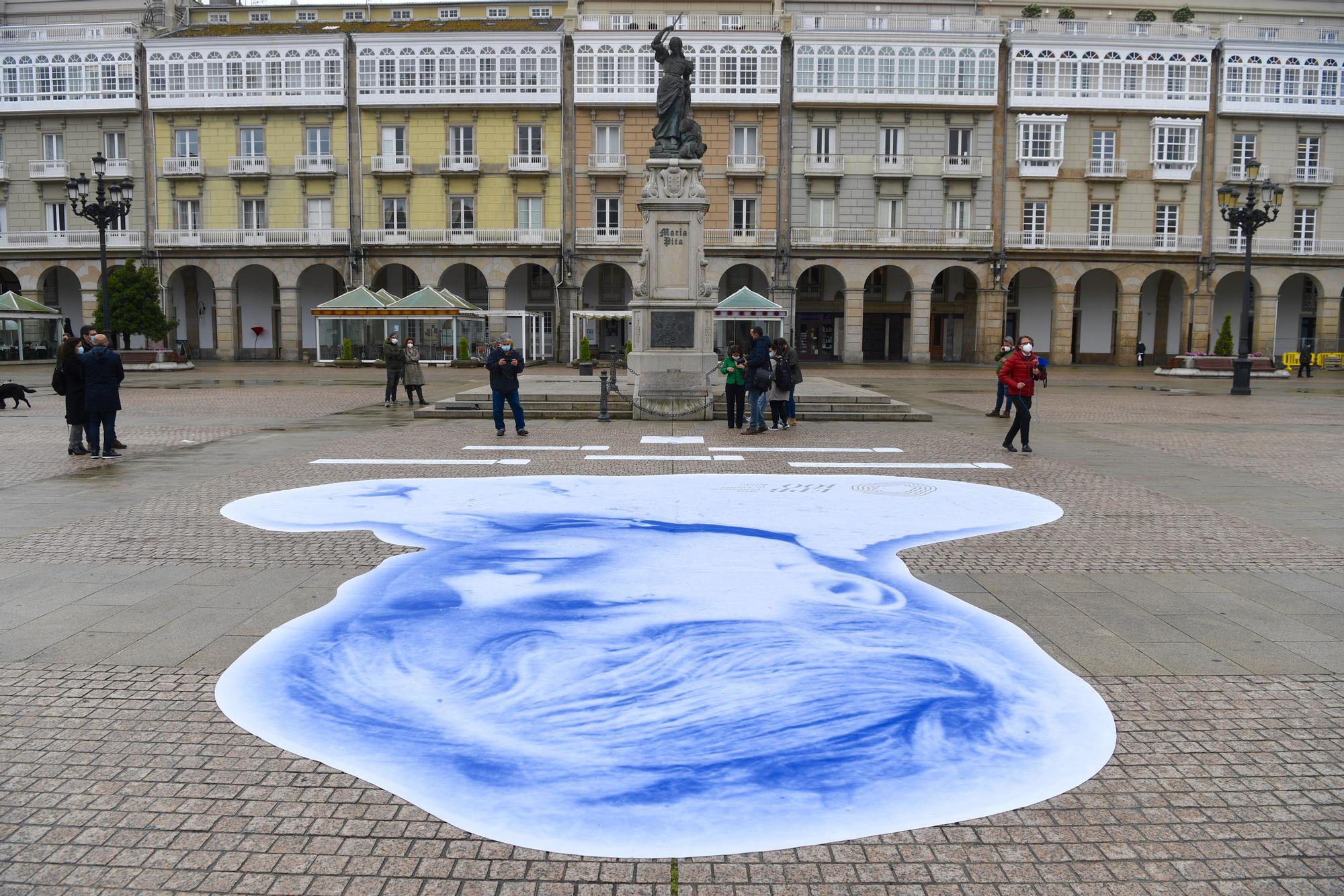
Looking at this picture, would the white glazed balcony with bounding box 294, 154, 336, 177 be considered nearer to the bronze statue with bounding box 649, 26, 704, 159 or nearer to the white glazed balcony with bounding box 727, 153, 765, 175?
the white glazed balcony with bounding box 727, 153, 765, 175

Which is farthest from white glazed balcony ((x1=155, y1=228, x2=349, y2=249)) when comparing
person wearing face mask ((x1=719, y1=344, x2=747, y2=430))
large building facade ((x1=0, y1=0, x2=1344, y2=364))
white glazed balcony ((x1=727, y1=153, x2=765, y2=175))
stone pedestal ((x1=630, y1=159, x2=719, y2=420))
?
person wearing face mask ((x1=719, y1=344, x2=747, y2=430))

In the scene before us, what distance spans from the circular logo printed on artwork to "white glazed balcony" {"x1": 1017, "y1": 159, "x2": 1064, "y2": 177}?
3946cm

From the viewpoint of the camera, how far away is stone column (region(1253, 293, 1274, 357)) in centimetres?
4728

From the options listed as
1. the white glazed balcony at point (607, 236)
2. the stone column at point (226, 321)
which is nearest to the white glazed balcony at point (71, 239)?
the stone column at point (226, 321)

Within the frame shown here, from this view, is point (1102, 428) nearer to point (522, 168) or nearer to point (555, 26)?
point (522, 168)

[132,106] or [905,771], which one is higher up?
[132,106]

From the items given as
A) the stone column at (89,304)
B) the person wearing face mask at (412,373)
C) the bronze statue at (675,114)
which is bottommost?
the person wearing face mask at (412,373)

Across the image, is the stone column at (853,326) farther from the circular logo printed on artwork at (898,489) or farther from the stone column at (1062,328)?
the circular logo printed on artwork at (898,489)

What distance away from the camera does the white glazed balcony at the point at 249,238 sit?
4712 centimetres

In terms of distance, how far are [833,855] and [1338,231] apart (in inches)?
2170

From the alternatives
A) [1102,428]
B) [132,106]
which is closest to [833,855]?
[1102,428]

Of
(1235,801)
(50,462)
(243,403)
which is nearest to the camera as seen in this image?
(1235,801)

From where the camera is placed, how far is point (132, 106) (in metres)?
47.0

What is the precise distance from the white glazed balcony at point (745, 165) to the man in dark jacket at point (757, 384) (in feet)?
102
